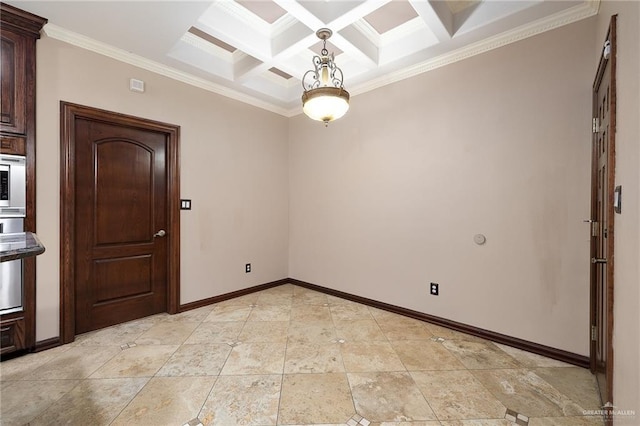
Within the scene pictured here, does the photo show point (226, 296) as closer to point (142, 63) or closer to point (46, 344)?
point (46, 344)

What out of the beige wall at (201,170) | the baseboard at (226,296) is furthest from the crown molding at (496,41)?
the baseboard at (226,296)

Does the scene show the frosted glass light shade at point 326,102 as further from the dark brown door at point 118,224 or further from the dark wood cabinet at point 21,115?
the dark wood cabinet at point 21,115

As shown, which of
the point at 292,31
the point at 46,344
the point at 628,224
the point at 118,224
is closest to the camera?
the point at 628,224

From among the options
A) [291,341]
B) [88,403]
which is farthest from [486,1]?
[88,403]

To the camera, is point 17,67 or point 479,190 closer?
point 17,67

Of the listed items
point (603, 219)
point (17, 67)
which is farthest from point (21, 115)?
point (603, 219)

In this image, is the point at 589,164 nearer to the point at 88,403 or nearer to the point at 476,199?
the point at 476,199

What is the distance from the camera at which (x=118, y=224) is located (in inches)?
115

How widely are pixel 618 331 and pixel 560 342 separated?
45.6 inches

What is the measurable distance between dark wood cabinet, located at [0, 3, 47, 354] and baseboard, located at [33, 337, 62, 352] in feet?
0.13

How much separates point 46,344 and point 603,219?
431 centimetres

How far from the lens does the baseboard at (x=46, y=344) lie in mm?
A: 2357

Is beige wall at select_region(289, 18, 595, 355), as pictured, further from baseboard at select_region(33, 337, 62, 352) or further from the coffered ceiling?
baseboard at select_region(33, 337, 62, 352)

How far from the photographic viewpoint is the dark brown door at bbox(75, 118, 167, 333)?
269cm
